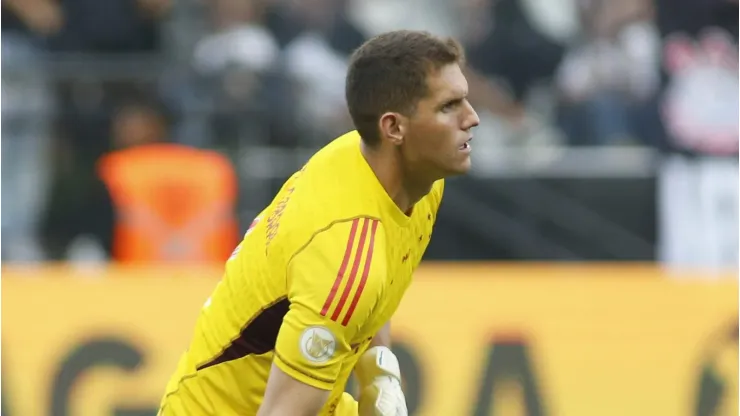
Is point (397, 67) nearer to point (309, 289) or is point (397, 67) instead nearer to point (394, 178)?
point (394, 178)

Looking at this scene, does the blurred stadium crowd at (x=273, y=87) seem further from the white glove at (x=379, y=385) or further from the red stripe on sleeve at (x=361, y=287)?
the red stripe on sleeve at (x=361, y=287)

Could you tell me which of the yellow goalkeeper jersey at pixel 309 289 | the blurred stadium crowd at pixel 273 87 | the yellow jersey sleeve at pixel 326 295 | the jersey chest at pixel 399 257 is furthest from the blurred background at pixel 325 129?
the yellow jersey sleeve at pixel 326 295

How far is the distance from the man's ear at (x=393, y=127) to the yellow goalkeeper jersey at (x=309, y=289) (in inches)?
5.2

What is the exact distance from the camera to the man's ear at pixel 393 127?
409 centimetres

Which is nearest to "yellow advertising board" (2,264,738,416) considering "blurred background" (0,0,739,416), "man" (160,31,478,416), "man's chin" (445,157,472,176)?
"blurred background" (0,0,739,416)

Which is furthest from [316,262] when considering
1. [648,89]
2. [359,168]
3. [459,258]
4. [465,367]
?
[648,89]

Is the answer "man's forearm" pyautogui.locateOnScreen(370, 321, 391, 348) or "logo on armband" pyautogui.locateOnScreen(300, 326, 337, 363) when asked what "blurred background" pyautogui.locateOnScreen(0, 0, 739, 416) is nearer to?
"man's forearm" pyautogui.locateOnScreen(370, 321, 391, 348)

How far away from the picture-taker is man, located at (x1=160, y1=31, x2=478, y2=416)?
3.94m

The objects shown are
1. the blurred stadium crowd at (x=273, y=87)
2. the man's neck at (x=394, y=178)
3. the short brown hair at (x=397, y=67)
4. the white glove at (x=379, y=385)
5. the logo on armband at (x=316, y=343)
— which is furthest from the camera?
the blurred stadium crowd at (x=273, y=87)

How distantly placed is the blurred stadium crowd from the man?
207 inches

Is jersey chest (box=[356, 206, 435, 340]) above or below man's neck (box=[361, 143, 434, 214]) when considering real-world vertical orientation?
below

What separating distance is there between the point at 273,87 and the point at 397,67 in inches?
231

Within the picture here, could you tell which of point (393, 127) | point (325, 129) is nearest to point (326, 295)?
point (393, 127)

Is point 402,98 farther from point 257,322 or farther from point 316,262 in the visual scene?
point 257,322
